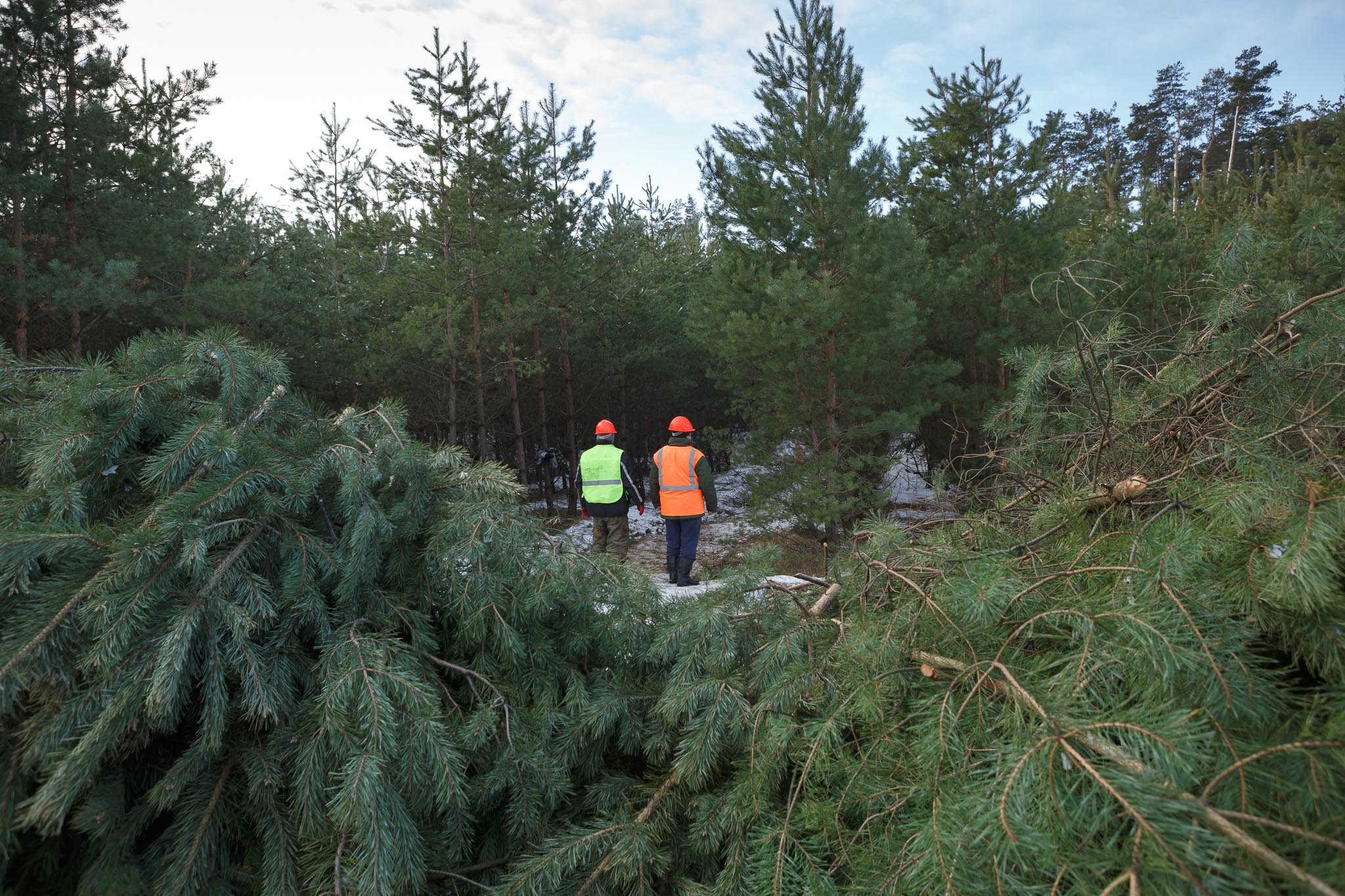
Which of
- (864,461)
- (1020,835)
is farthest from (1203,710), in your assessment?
(864,461)

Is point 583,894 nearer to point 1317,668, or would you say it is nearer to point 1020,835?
point 1020,835

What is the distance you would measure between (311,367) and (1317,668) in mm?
12028

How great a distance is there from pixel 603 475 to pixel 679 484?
1.03 metres

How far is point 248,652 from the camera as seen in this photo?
4.72 ft

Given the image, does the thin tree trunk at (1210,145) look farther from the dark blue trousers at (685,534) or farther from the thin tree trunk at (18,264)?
the thin tree trunk at (18,264)

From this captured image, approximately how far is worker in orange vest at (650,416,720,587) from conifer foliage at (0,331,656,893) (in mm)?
4738

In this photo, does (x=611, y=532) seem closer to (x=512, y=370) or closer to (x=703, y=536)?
(x=703, y=536)

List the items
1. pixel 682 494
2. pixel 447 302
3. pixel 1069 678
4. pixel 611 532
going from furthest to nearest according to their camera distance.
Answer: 1. pixel 447 302
2. pixel 611 532
3. pixel 682 494
4. pixel 1069 678

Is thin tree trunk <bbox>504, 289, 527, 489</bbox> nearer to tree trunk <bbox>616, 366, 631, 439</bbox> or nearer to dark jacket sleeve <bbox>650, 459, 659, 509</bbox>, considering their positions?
tree trunk <bbox>616, 366, 631, 439</bbox>

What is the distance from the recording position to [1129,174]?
118 feet

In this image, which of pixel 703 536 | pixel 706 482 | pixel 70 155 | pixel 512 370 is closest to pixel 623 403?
pixel 512 370

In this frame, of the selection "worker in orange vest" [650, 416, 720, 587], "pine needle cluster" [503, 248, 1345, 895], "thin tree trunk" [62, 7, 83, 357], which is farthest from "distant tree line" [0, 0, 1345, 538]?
"pine needle cluster" [503, 248, 1345, 895]

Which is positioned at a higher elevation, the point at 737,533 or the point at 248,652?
the point at 248,652

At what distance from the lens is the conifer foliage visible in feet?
4.28
